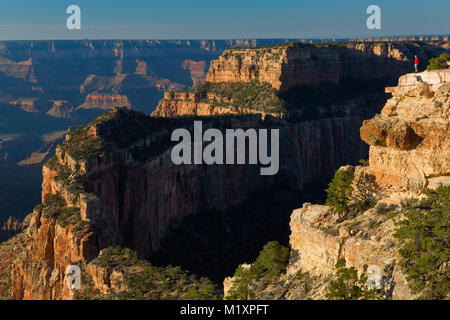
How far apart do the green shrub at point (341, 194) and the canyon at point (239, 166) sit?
0.78m

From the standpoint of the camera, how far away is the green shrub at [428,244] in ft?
83.4

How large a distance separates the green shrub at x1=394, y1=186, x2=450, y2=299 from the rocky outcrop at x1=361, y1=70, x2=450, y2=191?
176 cm

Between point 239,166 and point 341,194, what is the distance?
59647mm

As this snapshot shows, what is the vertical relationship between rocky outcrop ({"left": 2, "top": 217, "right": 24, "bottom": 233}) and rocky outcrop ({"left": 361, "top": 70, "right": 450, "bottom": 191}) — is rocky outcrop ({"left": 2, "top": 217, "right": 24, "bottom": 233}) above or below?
below

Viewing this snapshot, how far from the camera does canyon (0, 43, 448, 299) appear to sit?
32469mm

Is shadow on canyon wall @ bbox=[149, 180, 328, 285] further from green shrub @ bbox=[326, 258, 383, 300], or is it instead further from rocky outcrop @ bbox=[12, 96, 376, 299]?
green shrub @ bbox=[326, 258, 383, 300]

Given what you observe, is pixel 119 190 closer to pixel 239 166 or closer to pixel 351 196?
pixel 239 166

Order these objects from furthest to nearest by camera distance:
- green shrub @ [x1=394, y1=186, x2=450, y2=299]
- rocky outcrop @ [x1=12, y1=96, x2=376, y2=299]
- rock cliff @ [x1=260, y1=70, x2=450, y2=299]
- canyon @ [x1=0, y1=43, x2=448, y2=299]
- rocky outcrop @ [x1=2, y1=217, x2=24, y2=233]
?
rocky outcrop @ [x1=2, y1=217, x2=24, y2=233] < rocky outcrop @ [x1=12, y1=96, x2=376, y2=299] < canyon @ [x1=0, y1=43, x2=448, y2=299] < rock cliff @ [x1=260, y1=70, x2=450, y2=299] < green shrub @ [x1=394, y1=186, x2=450, y2=299]

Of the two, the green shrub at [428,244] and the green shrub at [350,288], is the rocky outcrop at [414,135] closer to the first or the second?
the green shrub at [428,244]

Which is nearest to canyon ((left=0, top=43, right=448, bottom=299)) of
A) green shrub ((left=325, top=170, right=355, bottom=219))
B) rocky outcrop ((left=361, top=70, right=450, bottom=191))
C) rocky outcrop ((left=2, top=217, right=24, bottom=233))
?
rocky outcrop ((left=361, top=70, right=450, bottom=191))

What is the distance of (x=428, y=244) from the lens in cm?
2691

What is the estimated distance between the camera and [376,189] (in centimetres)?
3378

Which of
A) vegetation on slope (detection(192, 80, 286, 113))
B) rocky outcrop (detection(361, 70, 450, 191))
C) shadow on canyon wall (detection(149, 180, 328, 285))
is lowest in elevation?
shadow on canyon wall (detection(149, 180, 328, 285))

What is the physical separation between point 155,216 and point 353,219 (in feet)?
139
